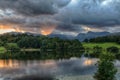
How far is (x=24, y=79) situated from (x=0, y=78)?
25.6ft

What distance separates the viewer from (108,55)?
179ft

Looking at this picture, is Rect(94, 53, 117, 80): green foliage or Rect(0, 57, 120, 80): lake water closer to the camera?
Rect(94, 53, 117, 80): green foliage

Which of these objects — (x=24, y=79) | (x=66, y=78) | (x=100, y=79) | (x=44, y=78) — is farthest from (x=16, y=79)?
(x=100, y=79)

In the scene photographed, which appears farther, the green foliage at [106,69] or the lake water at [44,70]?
the lake water at [44,70]

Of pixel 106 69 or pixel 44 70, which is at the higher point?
pixel 106 69

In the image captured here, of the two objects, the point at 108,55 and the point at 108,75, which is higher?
the point at 108,55

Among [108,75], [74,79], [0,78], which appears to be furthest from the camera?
[0,78]

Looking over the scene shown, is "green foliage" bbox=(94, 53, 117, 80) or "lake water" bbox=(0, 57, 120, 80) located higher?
"green foliage" bbox=(94, 53, 117, 80)

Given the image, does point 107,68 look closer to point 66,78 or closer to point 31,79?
point 66,78

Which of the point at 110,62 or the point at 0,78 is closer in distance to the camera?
the point at 110,62

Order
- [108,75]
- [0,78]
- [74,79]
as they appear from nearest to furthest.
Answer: [108,75] < [74,79] < [0,78]

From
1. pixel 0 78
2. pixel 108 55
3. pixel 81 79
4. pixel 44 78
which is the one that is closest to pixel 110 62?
pixel 108 55

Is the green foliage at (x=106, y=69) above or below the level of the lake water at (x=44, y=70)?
above

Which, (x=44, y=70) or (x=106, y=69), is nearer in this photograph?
(x=106, y=69)
